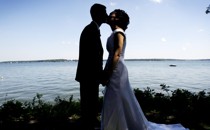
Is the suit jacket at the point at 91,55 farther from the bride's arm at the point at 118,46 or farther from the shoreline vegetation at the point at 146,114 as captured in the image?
the shoreline vegetation at the point at 146,114

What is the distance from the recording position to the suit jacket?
5.32 m

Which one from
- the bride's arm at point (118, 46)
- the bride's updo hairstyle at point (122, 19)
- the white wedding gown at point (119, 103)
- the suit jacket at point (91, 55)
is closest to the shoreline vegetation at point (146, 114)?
the white wedding gown at point (119, 103)

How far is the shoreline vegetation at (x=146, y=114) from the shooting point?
717 cm

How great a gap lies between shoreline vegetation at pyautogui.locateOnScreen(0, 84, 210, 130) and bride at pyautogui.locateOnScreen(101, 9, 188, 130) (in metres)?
1.78

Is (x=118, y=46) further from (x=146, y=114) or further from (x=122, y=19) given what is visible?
(x=146, y=114)

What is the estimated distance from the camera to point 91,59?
17.4ft

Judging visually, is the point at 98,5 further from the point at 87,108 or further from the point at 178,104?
the point at 178,104

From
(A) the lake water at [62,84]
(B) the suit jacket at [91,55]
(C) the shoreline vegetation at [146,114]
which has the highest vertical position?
(B) the suit jacket at [91,55]

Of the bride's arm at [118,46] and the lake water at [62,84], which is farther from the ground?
the bride's arm at [118,46]

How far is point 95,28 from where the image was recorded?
536 centimetres

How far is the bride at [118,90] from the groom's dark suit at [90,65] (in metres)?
0.21

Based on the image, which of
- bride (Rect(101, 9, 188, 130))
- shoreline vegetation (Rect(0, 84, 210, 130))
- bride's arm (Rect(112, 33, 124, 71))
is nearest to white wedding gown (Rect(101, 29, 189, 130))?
bride (Rect(101, 9, 188, 130))

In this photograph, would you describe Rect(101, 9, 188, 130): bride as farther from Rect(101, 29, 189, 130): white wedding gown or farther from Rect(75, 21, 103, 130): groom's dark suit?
Rect(75, 21, 103, 130): groom's dark suit

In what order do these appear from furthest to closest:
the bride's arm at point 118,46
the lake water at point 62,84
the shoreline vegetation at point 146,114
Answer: the lake water at point 62,84 → the shoreline vegetation at point 146,114 → the bride's arm at point 118,46
